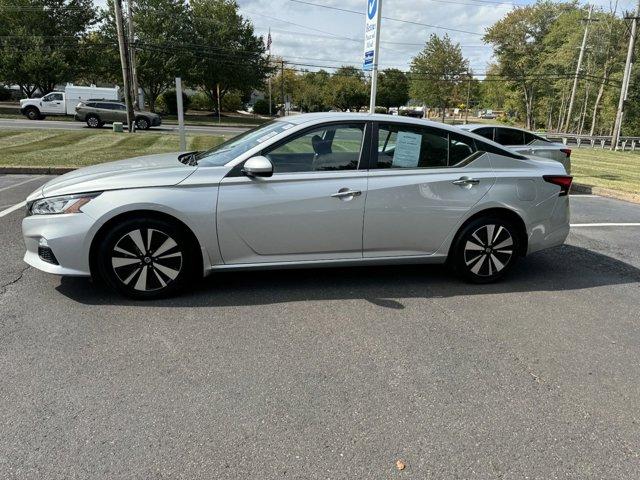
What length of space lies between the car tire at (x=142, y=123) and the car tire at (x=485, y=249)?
83.7ft

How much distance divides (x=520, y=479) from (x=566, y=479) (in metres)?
0.22

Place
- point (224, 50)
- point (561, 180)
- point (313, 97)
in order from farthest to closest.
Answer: point (313, 97), point (224, 50), point (561, 180)

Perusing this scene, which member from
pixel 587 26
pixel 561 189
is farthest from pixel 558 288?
pixel 587 26

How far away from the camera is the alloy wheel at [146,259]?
153 inches

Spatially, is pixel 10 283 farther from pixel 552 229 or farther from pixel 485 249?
pixel 552 229

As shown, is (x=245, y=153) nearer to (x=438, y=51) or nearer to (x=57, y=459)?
(x=57, y=459)

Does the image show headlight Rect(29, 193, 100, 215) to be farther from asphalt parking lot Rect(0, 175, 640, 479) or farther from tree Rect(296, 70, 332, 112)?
tree Rect(296, 70, 332, 112)

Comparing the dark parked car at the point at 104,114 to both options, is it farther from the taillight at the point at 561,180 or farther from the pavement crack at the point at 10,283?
the taillight at the point at 561,180

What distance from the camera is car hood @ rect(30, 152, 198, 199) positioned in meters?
3.88

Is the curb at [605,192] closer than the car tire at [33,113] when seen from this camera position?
Yes

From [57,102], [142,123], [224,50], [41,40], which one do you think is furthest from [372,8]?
[224,50]

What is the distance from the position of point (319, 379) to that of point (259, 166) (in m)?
1.72

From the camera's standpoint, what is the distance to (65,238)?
12.4 feet

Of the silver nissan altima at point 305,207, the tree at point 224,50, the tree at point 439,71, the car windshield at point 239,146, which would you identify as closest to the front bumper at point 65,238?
the silver nissan altima at point 305,207
